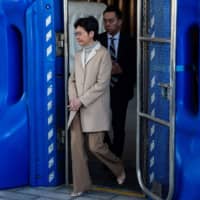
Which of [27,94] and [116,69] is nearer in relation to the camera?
[27,94]

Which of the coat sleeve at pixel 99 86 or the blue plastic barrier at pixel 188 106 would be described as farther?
the coat sleeve at pixel 99 86

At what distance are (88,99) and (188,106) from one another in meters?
1.00

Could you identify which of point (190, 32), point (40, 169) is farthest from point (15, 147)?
point (190, 32)

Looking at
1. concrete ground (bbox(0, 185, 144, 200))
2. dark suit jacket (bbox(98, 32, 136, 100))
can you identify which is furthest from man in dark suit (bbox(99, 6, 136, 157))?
concrete ground (bbox(0, 185, 144, 200))

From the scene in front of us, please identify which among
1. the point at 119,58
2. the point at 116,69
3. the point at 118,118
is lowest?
the point at 118,118

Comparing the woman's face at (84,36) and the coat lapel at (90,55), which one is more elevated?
the woman's face at (84,36)

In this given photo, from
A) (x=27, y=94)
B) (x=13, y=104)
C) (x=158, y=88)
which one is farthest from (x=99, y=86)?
(x=13, y=104)

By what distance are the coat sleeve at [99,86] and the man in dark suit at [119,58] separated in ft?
1.97

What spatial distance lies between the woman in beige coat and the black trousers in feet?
1.92

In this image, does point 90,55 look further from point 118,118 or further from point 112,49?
point 118,118

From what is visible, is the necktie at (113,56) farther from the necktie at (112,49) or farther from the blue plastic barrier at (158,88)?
the blue plastic barrier at (158,88)

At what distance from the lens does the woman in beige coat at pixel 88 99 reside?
548 centimetres

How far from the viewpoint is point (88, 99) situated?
5.45m

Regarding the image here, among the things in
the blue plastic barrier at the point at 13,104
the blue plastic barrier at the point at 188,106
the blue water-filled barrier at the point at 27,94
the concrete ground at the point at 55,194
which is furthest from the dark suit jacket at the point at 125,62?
the blue plastic barrier at the point at 188,106
